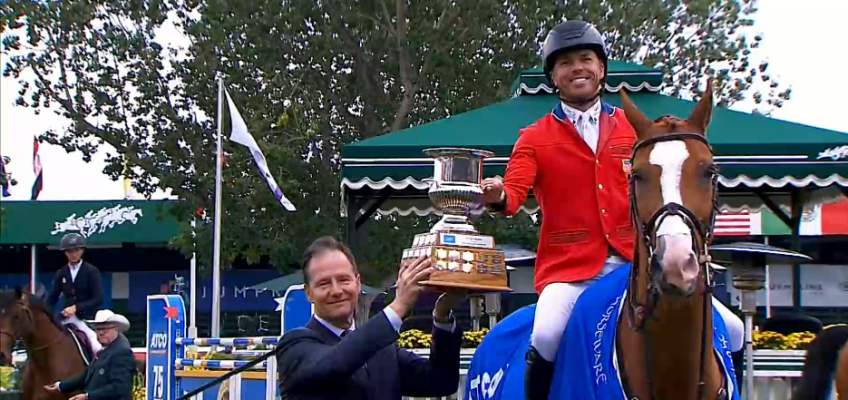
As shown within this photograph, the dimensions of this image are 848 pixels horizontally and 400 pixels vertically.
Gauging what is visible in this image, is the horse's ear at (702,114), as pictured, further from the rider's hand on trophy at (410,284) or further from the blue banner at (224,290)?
the blue banner at (224,290)

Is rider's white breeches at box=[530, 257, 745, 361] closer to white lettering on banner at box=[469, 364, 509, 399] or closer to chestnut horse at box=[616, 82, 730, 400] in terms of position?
chestnut horse at box=[616, 82, 730, 400]

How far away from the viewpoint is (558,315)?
3.76 meters

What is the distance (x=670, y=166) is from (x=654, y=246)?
282 mm

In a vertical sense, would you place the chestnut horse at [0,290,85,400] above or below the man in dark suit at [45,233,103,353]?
below

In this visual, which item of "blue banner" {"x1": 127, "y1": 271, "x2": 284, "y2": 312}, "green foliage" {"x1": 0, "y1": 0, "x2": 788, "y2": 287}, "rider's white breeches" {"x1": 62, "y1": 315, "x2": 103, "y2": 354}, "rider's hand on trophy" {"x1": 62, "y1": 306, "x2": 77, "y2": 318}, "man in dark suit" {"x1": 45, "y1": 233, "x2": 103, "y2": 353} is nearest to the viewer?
"rider's white breeches" {"x1": 62, "y1": 315, "x2": 103, "y2": 354}

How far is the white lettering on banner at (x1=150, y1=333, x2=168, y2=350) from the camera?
1086 centimetres

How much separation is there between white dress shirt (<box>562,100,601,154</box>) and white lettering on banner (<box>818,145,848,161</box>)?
4.58 metres

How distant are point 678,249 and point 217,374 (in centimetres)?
753

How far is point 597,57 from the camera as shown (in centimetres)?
405

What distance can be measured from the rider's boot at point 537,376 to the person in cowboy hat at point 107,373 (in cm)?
520

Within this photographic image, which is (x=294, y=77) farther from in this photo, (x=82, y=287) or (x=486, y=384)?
(x=486, y=384)

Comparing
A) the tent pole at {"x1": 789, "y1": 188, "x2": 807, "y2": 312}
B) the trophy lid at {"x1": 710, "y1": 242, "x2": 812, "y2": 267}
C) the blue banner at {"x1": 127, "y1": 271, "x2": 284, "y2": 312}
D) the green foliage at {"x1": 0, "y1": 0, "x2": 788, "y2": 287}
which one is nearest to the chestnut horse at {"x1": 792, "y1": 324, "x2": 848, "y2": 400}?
the trophy lid at {"x1": 710, "y1": 242, "x2": 812, "y2": 267}

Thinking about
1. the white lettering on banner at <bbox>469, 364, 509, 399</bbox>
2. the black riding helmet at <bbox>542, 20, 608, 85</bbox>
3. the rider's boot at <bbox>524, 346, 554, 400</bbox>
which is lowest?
the white lettering on banner at <bbox>469, 364, 509, 399</bbox>

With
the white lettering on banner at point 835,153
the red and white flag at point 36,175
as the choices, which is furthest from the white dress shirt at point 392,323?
the red and white flag at point 36,175
